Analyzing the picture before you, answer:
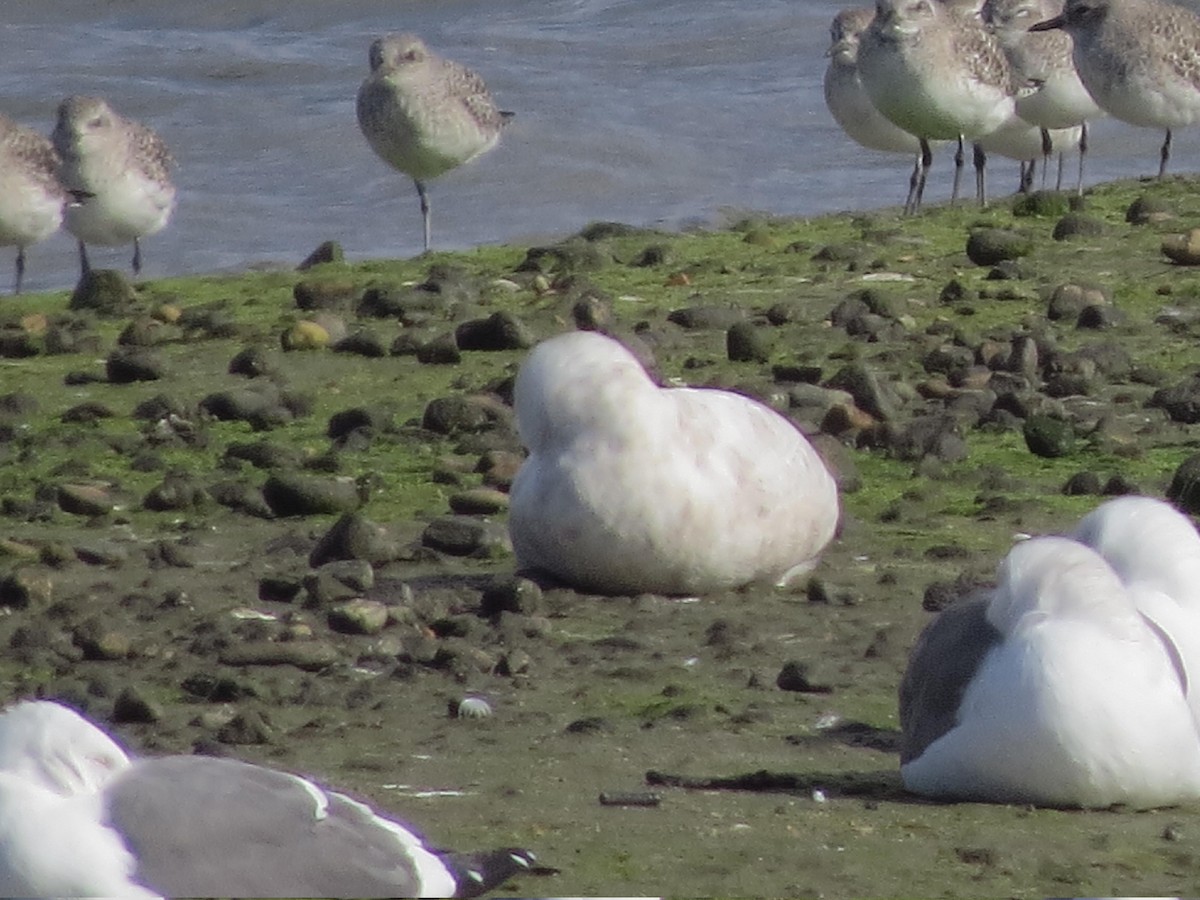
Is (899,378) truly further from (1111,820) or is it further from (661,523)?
(1111,820)

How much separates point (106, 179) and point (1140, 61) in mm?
Result: 6073

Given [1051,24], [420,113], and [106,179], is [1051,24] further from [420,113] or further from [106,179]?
[106,179]

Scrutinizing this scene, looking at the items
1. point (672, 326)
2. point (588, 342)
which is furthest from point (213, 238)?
point (588, 342)

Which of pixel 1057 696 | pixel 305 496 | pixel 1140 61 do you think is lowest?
pixel 305 496

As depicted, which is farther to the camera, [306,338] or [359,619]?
[306,338]

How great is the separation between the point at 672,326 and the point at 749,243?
2391 mm

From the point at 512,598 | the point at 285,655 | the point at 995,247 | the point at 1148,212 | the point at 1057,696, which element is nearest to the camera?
the point at 1057,696

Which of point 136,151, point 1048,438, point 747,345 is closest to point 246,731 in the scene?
point 1048,438

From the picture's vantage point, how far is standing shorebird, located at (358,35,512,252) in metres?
15.6

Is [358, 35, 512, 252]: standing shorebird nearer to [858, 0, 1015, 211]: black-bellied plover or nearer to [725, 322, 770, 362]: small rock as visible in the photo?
[858, 0, 1015, 211]: black-bellied plover

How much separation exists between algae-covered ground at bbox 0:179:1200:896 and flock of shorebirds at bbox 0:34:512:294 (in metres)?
2.25

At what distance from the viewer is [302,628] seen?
649cm

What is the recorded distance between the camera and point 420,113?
15.6m

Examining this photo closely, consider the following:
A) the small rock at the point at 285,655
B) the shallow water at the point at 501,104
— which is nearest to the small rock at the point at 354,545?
the small rock at the point at 285,655
